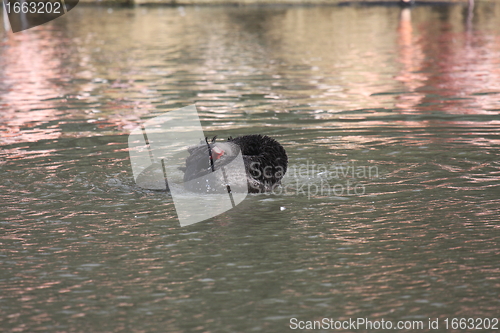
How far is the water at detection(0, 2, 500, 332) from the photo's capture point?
534 centimetres

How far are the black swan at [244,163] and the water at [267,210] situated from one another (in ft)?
0.88

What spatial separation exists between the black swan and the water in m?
0.27

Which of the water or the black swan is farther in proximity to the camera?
the black swan

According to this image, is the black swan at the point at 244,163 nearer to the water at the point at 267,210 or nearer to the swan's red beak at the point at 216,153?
the swan's red beak at the point at 216,153

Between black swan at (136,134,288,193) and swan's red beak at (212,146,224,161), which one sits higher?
swan's red beak at (212,146,224,161)

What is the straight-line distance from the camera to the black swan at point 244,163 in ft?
25.0

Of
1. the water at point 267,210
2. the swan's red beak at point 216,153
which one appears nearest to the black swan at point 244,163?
the swan's red beak at point 216,153

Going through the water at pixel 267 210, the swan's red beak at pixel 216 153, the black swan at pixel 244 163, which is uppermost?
the swan's red beak at pixel 216 153

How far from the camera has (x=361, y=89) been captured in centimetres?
1560

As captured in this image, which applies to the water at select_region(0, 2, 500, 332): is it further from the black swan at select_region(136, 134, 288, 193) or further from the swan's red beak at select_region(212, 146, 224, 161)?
the swan's red beak at select_region(212, 146, 224, 161)

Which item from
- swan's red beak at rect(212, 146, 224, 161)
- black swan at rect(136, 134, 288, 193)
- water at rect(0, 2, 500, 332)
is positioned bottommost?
water at rect(0, 2, 500, 332)

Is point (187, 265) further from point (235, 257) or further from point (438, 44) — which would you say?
point (438, 44)

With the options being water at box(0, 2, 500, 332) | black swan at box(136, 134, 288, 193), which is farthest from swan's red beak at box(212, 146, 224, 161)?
water at box(0, 2, 500, 332)

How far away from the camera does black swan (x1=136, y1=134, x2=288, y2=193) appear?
7.62m
